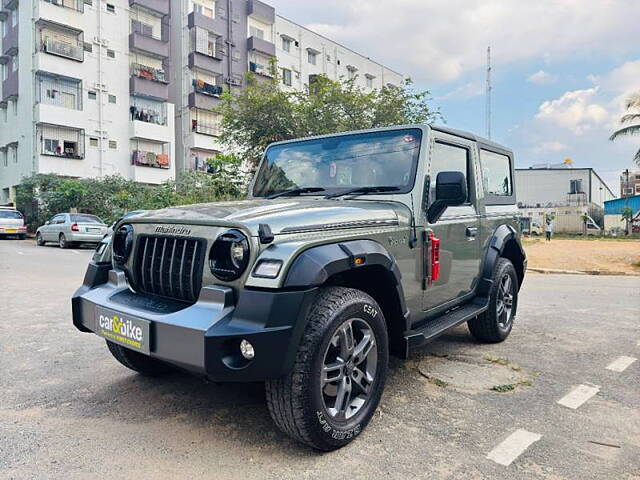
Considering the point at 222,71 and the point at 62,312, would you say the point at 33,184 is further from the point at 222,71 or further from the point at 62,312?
the point at 62,312

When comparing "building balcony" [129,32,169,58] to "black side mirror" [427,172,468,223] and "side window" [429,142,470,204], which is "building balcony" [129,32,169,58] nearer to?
"side window" [429,142,470,204]

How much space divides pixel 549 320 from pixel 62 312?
19.7ft

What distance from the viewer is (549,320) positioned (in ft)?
19.6

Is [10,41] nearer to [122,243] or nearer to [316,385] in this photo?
[122,243]

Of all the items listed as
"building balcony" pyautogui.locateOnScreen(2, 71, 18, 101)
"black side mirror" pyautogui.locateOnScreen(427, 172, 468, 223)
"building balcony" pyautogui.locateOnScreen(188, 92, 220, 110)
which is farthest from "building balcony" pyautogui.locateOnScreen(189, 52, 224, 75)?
"black side mirror" pyautogui.locateOnScreen(427, 172, 468, 223)

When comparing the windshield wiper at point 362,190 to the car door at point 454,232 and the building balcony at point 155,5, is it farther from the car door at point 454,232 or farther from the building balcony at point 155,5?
the building balcony at point 155,5

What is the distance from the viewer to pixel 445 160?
3875mm

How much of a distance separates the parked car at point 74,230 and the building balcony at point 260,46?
23.3 metres

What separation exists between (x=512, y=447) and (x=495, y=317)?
208cm

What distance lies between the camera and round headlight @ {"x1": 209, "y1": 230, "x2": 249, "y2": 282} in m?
2.47

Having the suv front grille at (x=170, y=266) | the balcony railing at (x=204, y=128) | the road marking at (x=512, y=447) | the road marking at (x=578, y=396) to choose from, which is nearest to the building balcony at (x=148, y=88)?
the balcony railing at (x=204, y=128)

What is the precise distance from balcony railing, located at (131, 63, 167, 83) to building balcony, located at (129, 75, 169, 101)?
22cm

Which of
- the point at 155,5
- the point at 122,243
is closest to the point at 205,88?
the point at 155,5

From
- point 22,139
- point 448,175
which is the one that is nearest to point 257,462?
point 448,175
